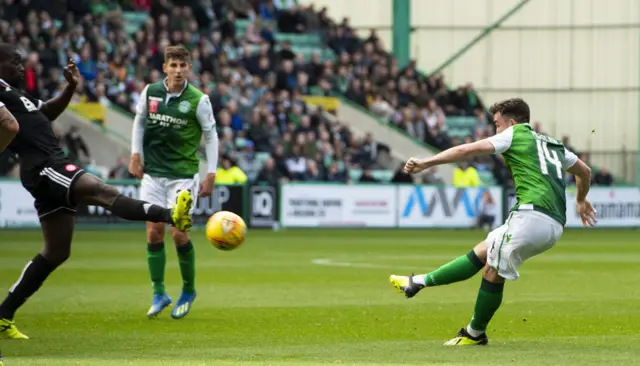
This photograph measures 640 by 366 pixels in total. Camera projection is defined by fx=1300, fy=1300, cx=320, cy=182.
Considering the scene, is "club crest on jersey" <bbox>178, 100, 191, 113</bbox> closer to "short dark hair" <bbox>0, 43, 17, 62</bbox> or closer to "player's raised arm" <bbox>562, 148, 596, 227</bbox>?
"short dark hair" <bbox>0, 43, 17, 62</bbox>

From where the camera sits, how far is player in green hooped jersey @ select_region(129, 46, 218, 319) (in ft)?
38.9

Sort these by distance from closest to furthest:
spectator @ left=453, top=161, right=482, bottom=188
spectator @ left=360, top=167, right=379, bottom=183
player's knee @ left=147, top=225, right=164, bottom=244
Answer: player's knee @ left=147, top=225, right=164, bottom=244 < spectator @ left=360, top=167, right=379, bottom=183 < spectator @ left=453, top=161, right=482, bottom=188

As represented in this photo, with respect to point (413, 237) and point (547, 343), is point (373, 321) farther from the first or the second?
point (413, 237)

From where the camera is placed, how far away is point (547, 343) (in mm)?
9648

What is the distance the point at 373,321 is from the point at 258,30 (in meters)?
27.6

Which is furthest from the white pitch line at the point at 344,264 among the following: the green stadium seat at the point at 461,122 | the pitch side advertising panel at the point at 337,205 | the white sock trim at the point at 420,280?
the green stadium seat at the point at 461,122

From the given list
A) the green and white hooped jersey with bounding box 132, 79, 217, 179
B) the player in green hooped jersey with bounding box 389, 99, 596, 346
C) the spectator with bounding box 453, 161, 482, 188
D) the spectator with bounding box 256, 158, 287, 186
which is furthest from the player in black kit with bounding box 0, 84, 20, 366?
the spectator with bounding box 453, 161, 482, 188

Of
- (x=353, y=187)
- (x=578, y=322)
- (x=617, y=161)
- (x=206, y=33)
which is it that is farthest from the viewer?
(x=617, y=161)

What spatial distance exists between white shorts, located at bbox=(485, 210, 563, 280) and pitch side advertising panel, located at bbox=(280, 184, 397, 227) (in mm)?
21955

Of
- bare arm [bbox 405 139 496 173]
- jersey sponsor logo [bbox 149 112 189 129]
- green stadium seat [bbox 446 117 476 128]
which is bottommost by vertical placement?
green stadium seat [bbox 446 117 476 128]

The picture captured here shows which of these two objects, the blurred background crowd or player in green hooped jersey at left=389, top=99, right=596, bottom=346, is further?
the blurred background crowd

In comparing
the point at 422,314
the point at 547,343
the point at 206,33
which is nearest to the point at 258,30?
the point at 206,33

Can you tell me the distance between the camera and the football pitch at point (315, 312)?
895cm

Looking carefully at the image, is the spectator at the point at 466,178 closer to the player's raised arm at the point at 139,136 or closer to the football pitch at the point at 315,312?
the football pitch at the point at 315,312
